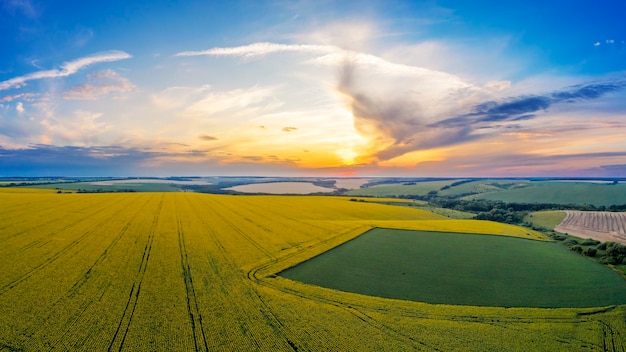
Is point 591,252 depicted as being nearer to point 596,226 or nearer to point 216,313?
point 596,226

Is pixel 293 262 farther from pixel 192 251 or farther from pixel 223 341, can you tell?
pixel 223 341

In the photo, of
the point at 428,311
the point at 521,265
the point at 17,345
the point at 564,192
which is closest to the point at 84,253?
the point at 17,345

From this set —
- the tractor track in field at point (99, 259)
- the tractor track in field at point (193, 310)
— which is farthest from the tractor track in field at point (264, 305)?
the tractor track in field at point (99, 259)

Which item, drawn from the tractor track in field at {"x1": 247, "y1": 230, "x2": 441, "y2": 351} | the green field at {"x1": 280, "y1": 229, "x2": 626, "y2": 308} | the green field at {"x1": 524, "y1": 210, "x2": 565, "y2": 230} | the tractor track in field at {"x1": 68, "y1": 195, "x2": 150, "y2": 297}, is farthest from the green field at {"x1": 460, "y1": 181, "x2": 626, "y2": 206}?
the tractor track in field at {"x1": 68, "y1": 195, "x2": 150, "y2": 297}

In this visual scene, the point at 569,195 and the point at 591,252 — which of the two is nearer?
the point at 591,252

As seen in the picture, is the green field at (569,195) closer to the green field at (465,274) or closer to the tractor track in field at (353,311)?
the green field at (465,274)

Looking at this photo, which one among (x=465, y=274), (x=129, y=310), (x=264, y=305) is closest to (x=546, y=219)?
(x=465, y=274)
